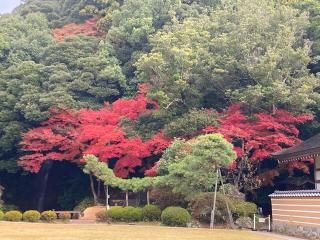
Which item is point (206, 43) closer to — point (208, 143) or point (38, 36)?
point (208, 143)

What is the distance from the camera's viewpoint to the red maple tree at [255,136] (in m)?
30.8

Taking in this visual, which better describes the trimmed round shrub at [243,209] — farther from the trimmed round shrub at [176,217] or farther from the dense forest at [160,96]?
the dense forest at [160,96]

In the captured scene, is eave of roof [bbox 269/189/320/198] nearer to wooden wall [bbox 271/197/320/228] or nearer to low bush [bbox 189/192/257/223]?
wooden wall [bbox 271/197/320/228]

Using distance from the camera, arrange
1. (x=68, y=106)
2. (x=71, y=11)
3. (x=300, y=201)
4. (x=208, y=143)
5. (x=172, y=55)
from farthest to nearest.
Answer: (x=71, y=11)
(x=68, y=106)
(x=172, y=55)
(x=208, y=143)
(x=300, y=201)

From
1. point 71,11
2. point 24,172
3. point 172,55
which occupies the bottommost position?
point 24,172

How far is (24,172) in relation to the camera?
137 ft

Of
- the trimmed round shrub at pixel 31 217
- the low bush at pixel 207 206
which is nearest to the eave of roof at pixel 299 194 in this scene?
the low bush at pixel 207 206

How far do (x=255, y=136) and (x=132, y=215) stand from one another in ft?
29.1

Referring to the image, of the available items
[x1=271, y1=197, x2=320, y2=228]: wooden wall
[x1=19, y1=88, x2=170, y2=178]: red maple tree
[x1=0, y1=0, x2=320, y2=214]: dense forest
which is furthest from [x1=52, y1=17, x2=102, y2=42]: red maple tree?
[x1=271, y1=197, x2=320, y2=228]: wooden wall

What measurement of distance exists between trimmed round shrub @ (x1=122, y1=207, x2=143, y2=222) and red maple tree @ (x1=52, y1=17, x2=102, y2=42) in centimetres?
2727

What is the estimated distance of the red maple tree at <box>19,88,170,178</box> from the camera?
1367 inches

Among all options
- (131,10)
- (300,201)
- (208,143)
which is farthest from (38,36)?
(300,201)

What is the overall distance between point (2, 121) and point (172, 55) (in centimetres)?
1487

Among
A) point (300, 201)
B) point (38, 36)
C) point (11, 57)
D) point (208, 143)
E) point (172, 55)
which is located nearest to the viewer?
point (300, 201)
